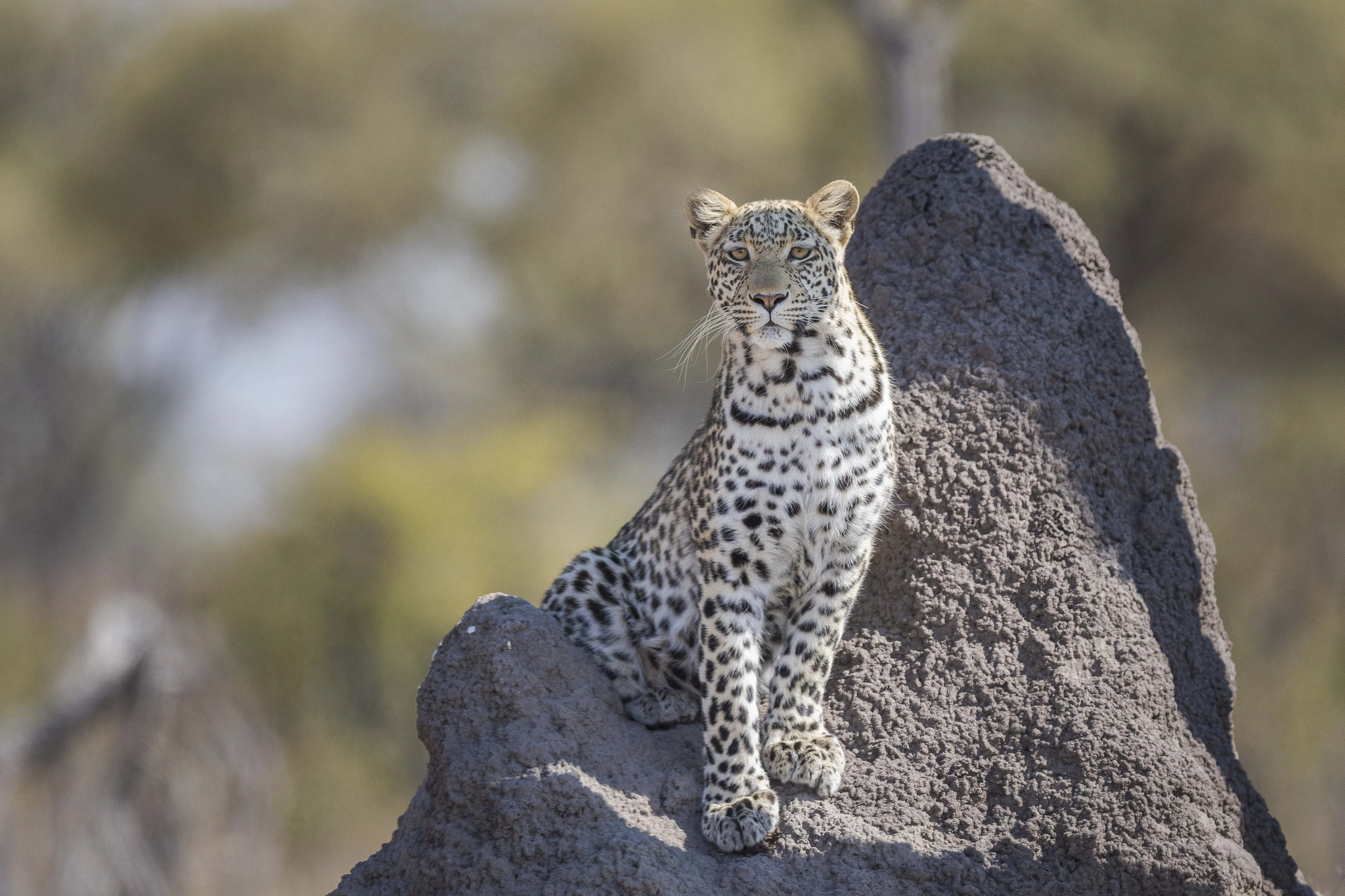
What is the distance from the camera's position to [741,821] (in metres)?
5.11

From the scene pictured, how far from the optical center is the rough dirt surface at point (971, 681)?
5.19 meters

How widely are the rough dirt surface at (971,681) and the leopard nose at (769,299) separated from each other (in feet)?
2.99

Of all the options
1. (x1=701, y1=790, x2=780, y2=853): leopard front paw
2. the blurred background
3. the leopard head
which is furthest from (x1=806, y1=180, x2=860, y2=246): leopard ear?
the blurred background

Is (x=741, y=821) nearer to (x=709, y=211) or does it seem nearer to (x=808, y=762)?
(x=808, y=762)

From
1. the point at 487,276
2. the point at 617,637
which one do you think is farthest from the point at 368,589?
the point at 617,637

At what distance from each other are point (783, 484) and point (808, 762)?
1.01 metres

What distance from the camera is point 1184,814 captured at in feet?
17.4

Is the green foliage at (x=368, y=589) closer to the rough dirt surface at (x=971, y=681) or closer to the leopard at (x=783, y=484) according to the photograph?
the rough dirt surface at (x=971, y=681)

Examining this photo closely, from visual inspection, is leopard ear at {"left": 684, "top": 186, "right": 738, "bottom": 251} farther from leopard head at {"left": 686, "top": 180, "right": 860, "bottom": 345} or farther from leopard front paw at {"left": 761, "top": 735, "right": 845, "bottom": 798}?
leopard front paw at {"left": 761, "top": 735, "right": 845, "bottom": 798}

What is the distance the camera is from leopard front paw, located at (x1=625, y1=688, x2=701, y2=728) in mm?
5746

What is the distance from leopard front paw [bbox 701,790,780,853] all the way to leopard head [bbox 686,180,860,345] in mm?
1635

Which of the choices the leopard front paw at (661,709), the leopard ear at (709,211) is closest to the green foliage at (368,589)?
the leopard front paw at (661,709)

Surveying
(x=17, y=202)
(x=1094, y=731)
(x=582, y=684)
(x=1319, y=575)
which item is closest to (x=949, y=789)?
(x=1094, y=731)

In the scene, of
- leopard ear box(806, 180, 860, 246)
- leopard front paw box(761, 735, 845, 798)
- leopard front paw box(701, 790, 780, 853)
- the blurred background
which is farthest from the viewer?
the blurred background
